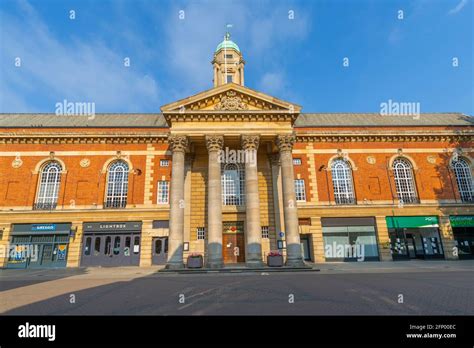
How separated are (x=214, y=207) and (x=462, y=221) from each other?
24.9m

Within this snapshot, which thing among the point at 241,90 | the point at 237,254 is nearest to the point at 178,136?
the point at 241,90

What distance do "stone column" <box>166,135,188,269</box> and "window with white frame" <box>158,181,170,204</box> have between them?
5051 millimetres

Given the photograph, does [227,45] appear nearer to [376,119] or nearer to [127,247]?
[376,119]

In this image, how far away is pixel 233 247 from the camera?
23.7m

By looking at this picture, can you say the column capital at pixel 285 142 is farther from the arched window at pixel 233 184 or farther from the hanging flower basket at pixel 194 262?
the hanging flower basket at pixel 194 262

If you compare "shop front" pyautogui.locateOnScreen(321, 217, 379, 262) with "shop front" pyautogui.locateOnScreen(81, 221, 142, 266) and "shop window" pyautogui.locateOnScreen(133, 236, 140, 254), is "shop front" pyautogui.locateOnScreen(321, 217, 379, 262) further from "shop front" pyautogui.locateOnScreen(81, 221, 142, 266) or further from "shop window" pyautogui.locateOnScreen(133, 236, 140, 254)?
"shop front" pyautogui.locateOnScreen(81, 221, 142, 266)

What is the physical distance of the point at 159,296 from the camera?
905cm

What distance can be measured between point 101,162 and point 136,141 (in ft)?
13.1

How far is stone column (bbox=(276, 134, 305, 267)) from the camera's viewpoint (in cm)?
1908

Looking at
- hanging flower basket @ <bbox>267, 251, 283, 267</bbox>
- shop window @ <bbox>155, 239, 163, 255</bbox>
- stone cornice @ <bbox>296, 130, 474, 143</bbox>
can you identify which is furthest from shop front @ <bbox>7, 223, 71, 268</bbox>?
stone cornice @ <bbox>296, 130, 474, 143</bbox>

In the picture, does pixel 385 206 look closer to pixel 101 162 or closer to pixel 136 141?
pixel 136 141

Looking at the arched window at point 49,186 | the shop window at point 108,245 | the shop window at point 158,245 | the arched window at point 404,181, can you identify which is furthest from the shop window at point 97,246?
the arched window at point 404,181

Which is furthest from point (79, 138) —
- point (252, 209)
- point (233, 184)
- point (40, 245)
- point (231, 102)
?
point (252, 209)
